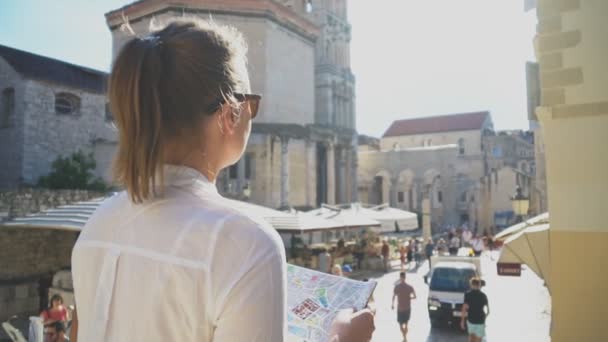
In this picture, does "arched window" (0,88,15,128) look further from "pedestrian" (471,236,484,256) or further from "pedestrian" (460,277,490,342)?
"pedestrian" (471,236,484,256)

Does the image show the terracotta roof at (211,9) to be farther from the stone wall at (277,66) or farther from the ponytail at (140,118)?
the ponytail at (140,118)

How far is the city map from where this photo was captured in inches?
68.0

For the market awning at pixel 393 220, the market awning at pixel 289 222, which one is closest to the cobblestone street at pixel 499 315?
the market awning at pixel 393 220

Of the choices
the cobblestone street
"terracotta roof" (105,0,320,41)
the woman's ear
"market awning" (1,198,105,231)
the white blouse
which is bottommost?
the cobblestone street

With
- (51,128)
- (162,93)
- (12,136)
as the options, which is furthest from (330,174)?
(162,93)

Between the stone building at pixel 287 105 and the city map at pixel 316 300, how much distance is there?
23.7m

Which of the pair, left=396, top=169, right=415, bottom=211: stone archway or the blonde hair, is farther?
left=396, top=169, right=415, bottom=211: stone archway

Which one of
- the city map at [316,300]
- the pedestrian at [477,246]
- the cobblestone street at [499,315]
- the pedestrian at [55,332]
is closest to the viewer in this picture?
the city map at [316,300]

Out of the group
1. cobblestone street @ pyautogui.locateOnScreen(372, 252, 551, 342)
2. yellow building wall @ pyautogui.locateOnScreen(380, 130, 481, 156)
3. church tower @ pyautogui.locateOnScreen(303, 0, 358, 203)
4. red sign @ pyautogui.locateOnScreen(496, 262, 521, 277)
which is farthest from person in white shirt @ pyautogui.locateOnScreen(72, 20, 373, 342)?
yellow building wall @ pyautogui.locateOnScreen(380, 130, 481, 156)

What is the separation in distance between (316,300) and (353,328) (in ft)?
1.82

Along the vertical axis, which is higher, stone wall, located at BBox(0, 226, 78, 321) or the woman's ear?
the woman's ear

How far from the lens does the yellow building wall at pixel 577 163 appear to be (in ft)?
17.3

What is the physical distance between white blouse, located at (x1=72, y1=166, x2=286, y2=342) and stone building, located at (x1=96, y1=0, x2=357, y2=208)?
24.4m

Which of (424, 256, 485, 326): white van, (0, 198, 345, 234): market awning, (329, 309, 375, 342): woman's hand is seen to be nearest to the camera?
(329, 309, 375, 342): woman's hand
